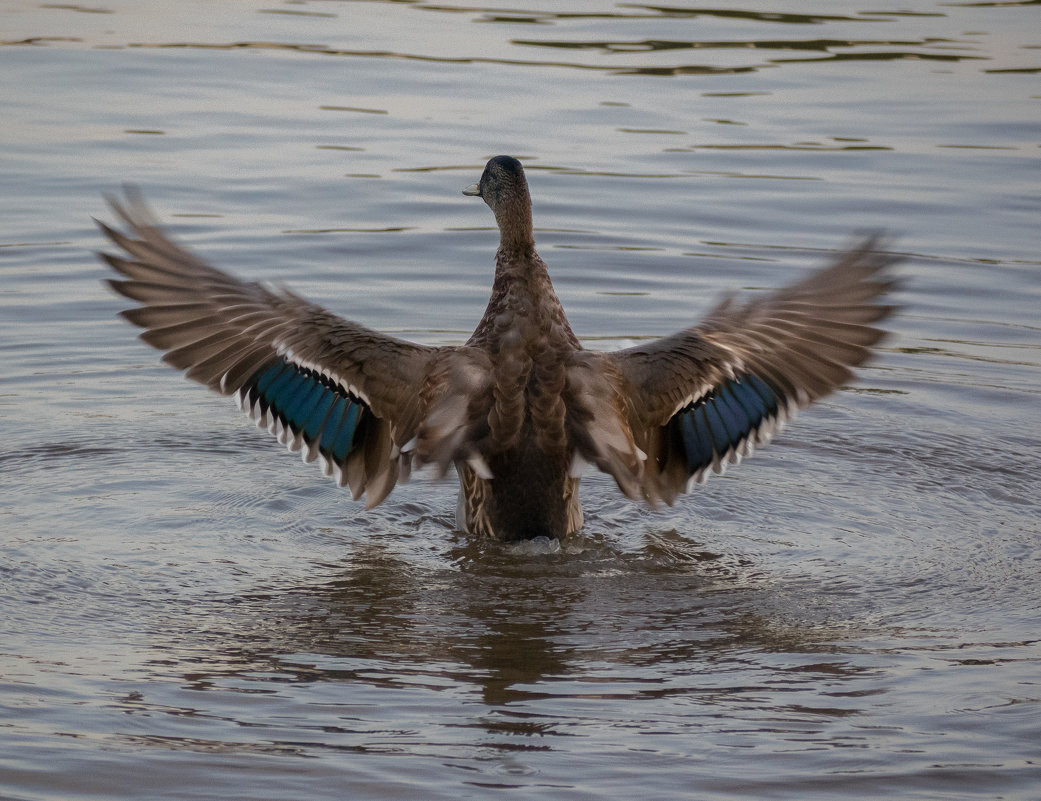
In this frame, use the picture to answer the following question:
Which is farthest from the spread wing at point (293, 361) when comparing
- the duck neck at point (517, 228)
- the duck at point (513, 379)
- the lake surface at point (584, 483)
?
the duck neck at point (517, 228)

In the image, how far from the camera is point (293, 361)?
6734 millimetres

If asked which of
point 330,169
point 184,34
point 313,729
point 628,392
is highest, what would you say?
point 184,34

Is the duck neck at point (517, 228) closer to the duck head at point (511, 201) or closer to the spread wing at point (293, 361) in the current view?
the duck head at point (511, 201)

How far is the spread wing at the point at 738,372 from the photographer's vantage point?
22.2 ft

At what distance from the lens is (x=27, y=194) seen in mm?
12312

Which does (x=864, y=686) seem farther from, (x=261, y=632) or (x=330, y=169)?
(x=330, y=169)

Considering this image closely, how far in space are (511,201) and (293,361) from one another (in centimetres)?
137

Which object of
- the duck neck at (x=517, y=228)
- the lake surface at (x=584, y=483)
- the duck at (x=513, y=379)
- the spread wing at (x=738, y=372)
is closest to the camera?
the lake surface at (x=584, y=483)

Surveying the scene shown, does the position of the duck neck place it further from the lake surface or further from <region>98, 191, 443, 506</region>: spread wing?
the lake surface

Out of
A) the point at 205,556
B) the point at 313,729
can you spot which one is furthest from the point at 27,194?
the point at 313,729

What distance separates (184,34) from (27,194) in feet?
18.0

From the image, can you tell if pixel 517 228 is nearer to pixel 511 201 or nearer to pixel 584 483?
pixel 511 201

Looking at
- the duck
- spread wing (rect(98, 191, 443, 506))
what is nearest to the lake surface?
the duck

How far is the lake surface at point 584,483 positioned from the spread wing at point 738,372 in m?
0.43
